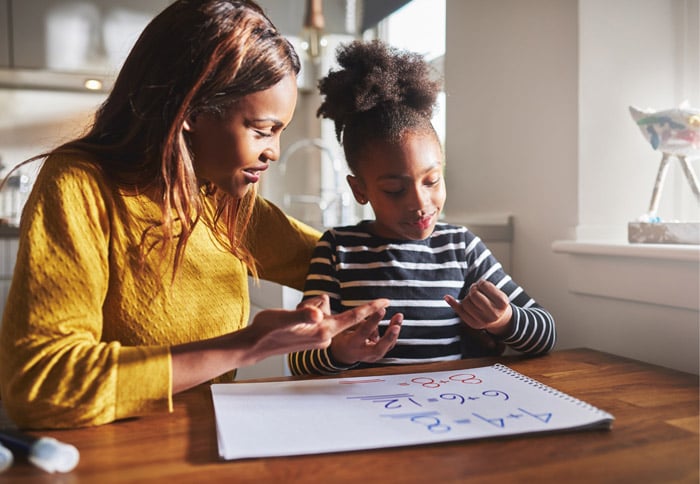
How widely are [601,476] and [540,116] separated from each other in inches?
36.3

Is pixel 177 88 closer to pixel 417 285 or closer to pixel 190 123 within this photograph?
pixel 190 123

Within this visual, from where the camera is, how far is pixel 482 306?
90 cm

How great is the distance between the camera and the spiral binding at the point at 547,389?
2.19ft

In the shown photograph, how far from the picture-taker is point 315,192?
316 centimetres

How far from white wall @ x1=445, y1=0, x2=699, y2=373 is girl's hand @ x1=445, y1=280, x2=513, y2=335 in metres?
0.29

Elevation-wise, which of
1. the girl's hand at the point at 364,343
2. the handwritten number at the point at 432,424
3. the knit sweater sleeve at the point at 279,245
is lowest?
the handwritten number at the point at 432,424

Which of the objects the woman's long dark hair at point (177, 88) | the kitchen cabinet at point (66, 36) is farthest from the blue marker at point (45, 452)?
the kitchen cabinet at point (66, 36)

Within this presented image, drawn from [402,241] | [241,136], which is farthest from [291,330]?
[402,241]

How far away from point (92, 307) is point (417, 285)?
0.50 m

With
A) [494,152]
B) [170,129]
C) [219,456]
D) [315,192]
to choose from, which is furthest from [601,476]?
[315,192]

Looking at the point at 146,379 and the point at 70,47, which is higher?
the point at 70,47

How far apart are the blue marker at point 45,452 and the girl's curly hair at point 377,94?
2.08ft

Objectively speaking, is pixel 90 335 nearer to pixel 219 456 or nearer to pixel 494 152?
pixel 219 456

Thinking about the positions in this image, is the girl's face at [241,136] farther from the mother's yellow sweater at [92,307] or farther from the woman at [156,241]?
the mother's yellow sweater at [92,307]
